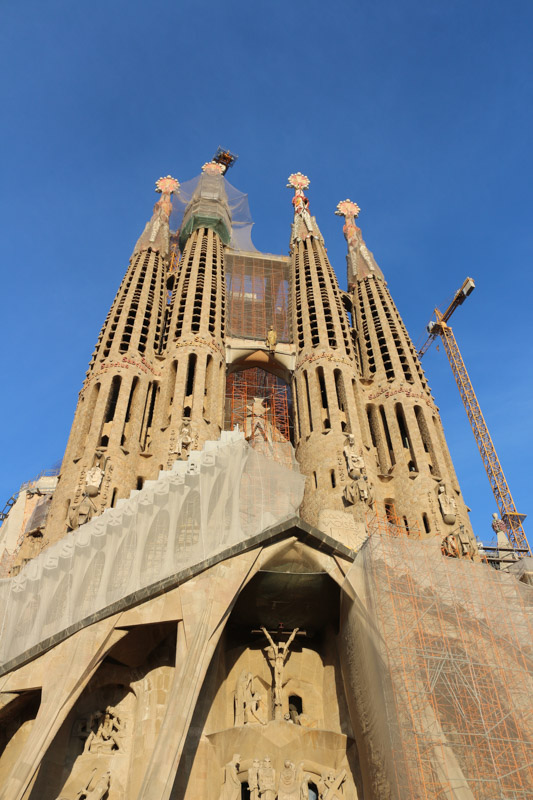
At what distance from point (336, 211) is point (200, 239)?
391 inches

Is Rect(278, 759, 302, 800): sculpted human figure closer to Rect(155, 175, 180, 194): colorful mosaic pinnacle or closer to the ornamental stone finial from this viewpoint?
the ornamental stone finial

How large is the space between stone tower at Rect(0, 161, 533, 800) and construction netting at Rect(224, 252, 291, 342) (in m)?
7.13

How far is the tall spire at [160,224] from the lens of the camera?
3162cm

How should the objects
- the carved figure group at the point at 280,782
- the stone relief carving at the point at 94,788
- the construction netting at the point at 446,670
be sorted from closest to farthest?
the construction netting at the point at 446,670, the stone relief carving at the point at 94,788, the carved figure group at the point at 280,782

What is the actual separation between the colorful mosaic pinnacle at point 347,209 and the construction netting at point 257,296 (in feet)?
18.5

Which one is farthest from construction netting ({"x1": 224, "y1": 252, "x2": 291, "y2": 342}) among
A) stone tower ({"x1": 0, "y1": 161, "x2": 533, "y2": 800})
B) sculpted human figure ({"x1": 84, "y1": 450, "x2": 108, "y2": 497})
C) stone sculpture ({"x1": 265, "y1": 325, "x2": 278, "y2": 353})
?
sculpted human figure ({"x1": 84, "y1": 450, "x2": 108, "y2": 497})

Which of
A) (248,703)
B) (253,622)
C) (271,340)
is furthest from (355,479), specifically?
(271,340)

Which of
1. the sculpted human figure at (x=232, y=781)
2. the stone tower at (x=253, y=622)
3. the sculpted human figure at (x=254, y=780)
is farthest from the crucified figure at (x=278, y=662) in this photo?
the sculpted human figure at (x=232, y=781)

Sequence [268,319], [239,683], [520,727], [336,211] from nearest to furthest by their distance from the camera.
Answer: [520,727] < [239,683] < [268,319] < [336,211]

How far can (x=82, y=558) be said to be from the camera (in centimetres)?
1688

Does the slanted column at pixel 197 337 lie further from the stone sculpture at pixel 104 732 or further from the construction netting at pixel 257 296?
the stone sculpture at pixel 104 732

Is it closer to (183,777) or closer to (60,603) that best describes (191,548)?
(60,603)

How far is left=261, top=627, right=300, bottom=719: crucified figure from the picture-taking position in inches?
660

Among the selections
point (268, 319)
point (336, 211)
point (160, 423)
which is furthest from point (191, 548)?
point (336, 211)
